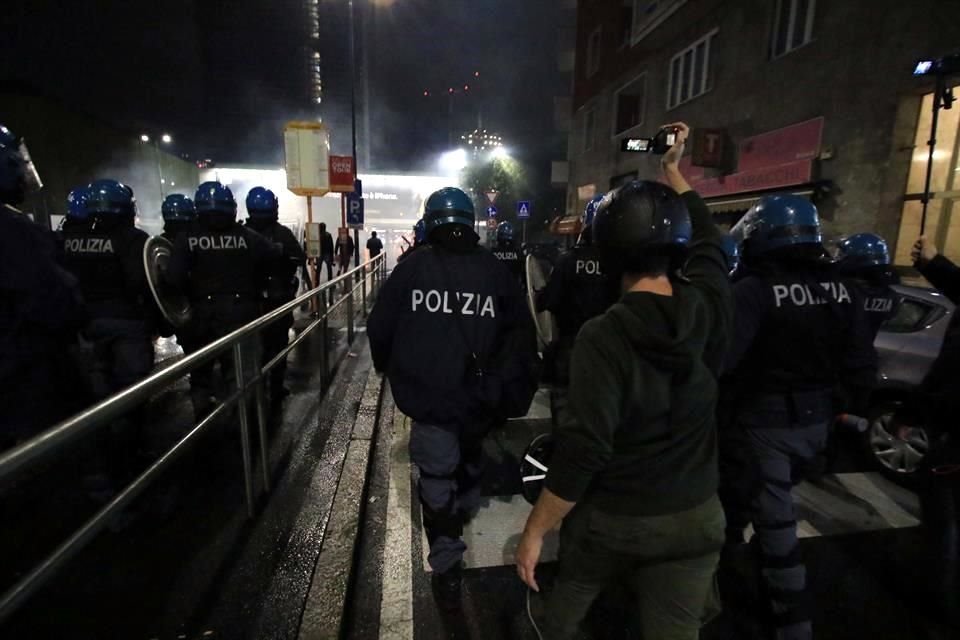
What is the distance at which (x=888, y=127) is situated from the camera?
27.2 ft

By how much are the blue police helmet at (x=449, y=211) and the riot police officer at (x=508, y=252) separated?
5.18m

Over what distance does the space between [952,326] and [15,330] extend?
4.56 metres

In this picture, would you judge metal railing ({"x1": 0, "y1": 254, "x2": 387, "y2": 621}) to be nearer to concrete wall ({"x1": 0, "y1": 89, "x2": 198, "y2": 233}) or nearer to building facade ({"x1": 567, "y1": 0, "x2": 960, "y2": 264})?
building facade ({"x1": 567, "y1": 0, "x2": 960, "y2": 264})

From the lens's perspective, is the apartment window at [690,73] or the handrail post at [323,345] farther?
the apartment window at [690,73]

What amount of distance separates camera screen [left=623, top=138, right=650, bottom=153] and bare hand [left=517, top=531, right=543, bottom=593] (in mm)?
1923

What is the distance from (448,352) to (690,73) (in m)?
15.2

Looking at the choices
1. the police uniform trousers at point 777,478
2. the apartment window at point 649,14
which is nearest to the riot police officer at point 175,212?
the police uniform trousers at point 777,478

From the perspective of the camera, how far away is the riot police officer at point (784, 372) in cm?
212

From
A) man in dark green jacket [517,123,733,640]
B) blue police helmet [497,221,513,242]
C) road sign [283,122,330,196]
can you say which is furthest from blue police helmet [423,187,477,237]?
→ road sign [283,122,330,196]

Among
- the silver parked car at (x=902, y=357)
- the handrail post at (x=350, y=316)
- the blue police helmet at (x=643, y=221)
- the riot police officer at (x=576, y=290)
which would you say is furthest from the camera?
the handrail post at (x=350, y=316)

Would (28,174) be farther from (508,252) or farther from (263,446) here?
(508,252)

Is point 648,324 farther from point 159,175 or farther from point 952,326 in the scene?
point 159,175

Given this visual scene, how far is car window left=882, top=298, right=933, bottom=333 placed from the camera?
4.11 meters

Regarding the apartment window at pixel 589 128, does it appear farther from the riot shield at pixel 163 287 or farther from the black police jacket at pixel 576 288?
the riot shield at pixel 163 287
